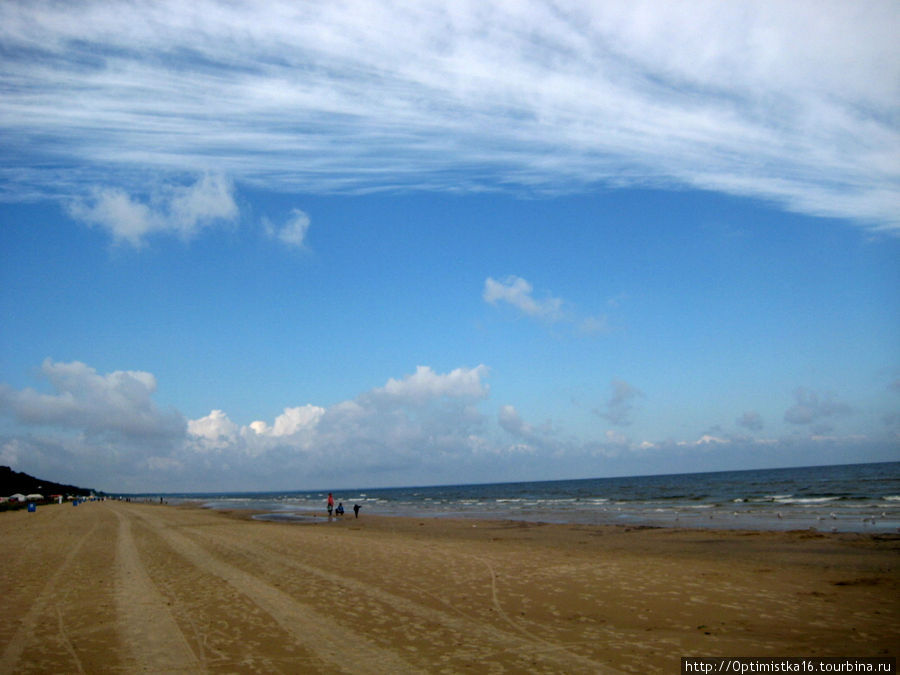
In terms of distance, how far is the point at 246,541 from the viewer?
2400 centimetres

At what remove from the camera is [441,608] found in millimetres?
11008

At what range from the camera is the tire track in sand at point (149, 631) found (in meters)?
7.85

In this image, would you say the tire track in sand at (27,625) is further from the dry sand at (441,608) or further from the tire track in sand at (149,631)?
the tire track in sand at (149,631)

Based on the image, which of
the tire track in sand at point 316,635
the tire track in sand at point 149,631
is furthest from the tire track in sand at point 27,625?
the tire track in sand at point 316,635

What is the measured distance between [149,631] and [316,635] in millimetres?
2831

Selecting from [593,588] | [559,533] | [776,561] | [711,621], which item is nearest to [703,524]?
[559,533]

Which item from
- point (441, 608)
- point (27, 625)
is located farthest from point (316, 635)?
point (27, 625)

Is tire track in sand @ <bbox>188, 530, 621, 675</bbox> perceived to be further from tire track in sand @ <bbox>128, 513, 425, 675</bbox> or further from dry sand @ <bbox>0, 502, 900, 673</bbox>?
tire track in sand @ <bbox>128, 513, 425, 675</bbox>

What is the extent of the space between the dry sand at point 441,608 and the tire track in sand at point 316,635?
0.13 feet

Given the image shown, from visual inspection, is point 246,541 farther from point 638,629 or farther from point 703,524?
point 703,524

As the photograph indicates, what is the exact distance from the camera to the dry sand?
8070 millimetres

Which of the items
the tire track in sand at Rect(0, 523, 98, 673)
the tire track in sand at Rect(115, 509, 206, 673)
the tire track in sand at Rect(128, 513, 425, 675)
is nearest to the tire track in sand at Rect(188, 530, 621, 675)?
the tire track in sand at Rect(128, 513, 425, 675)

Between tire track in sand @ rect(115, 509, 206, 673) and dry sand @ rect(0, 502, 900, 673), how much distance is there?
1.7 inches

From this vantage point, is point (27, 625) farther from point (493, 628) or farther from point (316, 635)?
point (493, 628)
